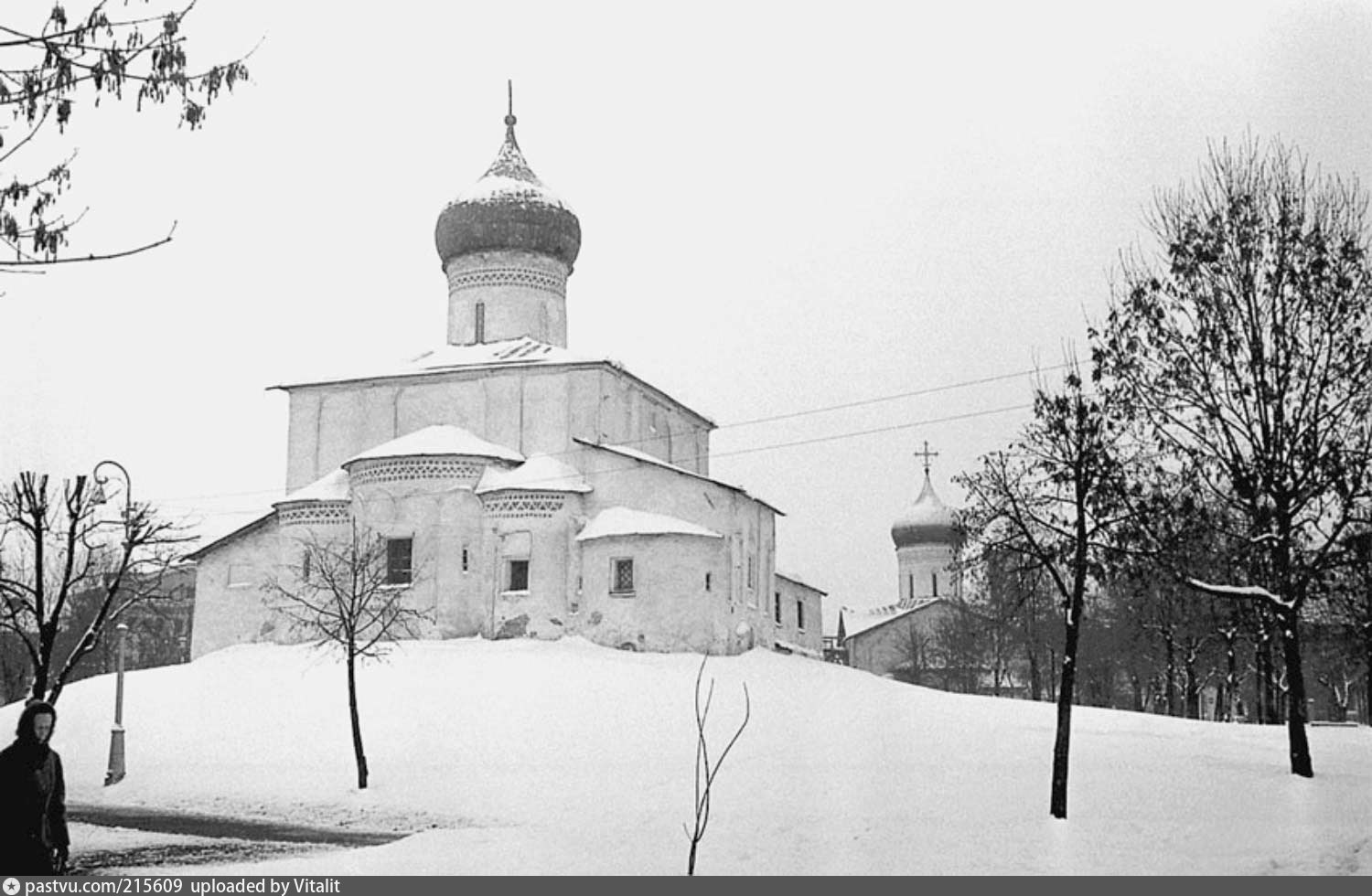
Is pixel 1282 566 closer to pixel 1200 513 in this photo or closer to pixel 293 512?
pixel 1200 513

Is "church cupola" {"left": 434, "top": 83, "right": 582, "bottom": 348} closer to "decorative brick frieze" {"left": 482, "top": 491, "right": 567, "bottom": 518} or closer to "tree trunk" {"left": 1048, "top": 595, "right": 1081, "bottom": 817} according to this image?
"decorative brick frieze" {"left": 482, "top": 491, "right": 567, "bottom": 518}

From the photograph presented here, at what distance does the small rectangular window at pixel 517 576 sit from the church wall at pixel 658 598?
1.47m

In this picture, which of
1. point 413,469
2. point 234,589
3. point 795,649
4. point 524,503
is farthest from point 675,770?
point 234,589

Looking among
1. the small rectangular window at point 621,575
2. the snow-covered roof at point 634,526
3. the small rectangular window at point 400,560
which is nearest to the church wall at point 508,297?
the snow-covered roof at point 634,526

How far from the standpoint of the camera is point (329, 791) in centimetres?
2289

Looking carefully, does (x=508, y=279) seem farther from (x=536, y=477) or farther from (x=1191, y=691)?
(x=1191, y=691)

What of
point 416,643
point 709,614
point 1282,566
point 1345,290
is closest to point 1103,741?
point 1282,566

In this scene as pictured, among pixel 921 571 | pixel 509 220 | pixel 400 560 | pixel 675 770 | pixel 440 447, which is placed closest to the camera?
pixel 675 770

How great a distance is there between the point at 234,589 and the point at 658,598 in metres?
11.3

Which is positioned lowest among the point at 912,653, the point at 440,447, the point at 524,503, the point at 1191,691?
the point at 1191,691

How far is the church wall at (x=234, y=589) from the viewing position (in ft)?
124

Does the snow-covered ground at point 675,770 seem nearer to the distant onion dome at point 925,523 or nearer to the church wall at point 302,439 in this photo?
the church wall at point 302,439

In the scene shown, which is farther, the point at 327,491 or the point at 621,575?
the point at 327,491

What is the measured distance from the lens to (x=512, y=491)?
3578cm
